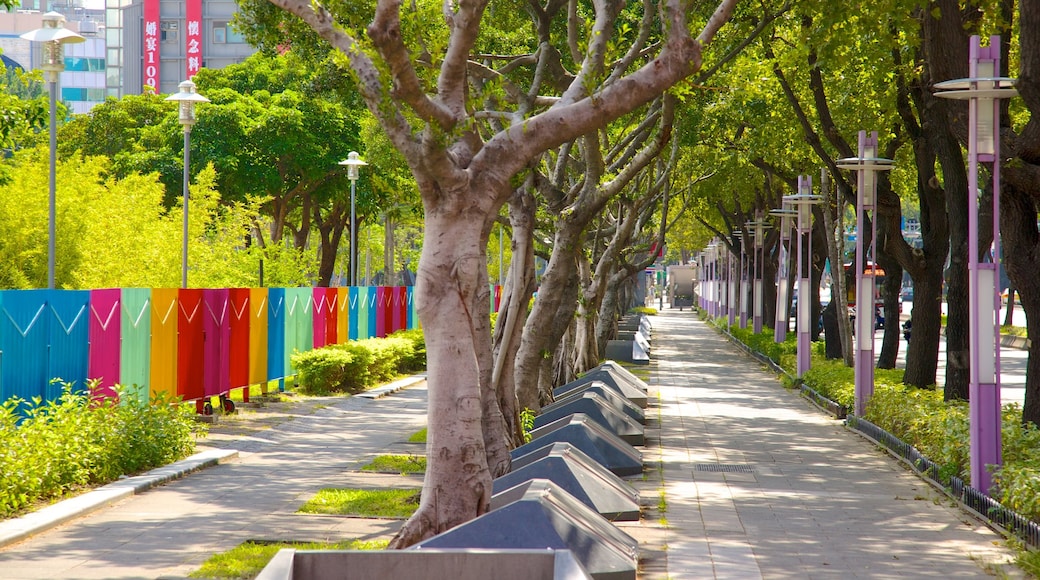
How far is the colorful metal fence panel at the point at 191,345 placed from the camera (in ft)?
50.9

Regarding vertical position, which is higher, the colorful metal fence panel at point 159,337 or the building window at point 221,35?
the building window at point 221,35

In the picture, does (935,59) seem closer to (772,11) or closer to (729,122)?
(772,11)

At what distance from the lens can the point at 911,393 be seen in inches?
637

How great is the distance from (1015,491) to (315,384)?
13.7 meters

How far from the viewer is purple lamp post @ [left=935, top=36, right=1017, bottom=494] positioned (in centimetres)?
1030

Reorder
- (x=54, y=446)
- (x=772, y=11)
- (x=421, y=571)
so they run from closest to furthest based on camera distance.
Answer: (x=421, y=571), (x=54, y=446), (x=772, y=11)

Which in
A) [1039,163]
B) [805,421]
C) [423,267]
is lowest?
[805,421]

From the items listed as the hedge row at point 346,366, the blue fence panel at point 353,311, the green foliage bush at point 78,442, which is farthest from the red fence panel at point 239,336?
the blue fence panel at point 353,311

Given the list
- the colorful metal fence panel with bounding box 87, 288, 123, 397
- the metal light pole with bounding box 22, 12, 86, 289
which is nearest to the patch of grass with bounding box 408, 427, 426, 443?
the colorful metal fence panel with bounding box 87, 288, 123, 397

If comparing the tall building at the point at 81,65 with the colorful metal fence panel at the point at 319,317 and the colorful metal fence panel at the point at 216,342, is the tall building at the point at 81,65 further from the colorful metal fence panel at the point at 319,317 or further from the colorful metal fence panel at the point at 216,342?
the colorful metal fence panel at the point at 216,342

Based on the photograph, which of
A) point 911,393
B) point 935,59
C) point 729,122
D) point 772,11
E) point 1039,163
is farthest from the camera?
point 729,122

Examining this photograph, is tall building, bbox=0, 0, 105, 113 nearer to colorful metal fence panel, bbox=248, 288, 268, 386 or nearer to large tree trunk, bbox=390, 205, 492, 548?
colorful metal fence panel, bbox=248, 288, 268, 386

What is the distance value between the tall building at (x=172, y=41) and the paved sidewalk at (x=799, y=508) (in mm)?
70157

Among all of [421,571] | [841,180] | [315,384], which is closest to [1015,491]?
[421,571]
